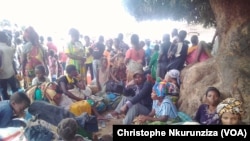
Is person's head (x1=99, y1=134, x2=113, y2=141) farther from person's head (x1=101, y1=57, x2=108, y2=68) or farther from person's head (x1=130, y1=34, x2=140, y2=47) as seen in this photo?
person's head (x1=101, y1=57, x2=108, y2=68)

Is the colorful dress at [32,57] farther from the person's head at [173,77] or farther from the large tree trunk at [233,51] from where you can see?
the large tree trunk at [233,51]

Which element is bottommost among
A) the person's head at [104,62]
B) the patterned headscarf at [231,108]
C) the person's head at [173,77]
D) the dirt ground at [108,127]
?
the dirt ground at [108,127]

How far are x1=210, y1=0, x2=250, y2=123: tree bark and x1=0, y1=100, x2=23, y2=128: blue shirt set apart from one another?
9.54ft

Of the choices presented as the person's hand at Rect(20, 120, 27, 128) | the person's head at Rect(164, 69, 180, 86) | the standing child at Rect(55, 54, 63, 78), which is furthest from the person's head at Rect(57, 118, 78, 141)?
the standing child at Rect(55, 54, 63, 78)

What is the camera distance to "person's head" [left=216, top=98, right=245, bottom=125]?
3.88 m

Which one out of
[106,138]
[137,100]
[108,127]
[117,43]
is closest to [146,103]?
[137,100]

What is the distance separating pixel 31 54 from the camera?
266 inches

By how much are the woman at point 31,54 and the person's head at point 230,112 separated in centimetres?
377

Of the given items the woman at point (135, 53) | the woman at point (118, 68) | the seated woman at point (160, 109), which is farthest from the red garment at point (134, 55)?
the seated woman at point (160, 109)

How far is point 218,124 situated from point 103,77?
4130 mm

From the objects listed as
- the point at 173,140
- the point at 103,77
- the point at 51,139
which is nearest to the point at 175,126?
the point at 173,140

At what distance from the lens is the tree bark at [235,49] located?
489 centimetres

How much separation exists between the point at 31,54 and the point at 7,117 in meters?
2.73

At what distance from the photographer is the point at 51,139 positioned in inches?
157
